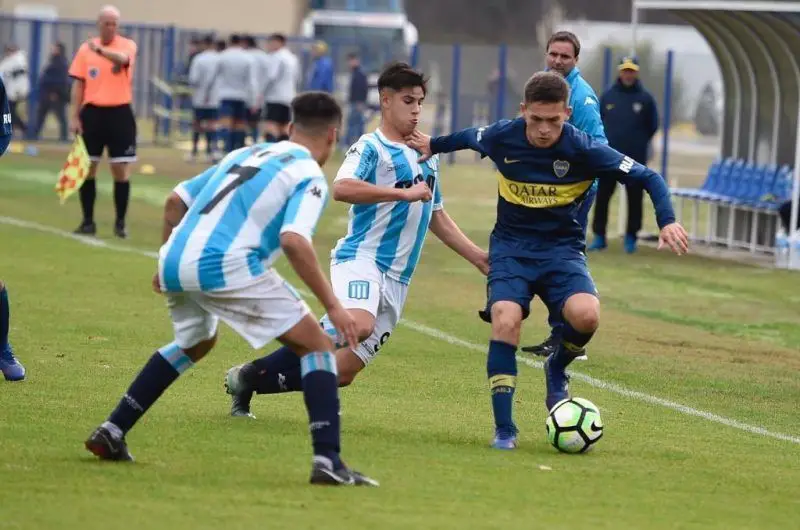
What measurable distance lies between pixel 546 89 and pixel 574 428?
1624 mm

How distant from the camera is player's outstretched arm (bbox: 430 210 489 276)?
27.7ft

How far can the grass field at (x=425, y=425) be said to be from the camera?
20.6ft

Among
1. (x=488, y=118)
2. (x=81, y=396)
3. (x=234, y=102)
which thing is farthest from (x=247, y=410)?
(x=488, y=118)

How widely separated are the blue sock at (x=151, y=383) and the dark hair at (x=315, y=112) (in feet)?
3.60

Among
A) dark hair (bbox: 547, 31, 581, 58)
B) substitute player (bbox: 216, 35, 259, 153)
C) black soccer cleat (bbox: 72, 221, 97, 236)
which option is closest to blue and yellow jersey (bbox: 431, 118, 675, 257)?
dark hair (bbox: 547, 31, 581, 58)

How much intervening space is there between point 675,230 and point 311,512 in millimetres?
2650

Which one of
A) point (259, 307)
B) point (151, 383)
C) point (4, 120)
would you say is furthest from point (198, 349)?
point (4, 120)

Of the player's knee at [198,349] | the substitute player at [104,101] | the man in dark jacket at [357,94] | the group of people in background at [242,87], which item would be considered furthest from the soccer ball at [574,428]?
the man in dark jacket at [357,94]

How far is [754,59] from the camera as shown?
2056 cm

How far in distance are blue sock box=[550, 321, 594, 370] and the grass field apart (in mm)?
398

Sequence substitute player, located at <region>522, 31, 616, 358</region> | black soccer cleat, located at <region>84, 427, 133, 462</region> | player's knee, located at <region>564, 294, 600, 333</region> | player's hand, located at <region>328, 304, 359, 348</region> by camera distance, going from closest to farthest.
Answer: player's hand, located at <region>328, 304, 359, 348</region>, black soccer cleat, located at <region>84, 427, 133, 462</region>, player's knee, located at <region>564, 294, 600, 333</region>, substitute player, located at <region>522, 31, 616, 358</region>

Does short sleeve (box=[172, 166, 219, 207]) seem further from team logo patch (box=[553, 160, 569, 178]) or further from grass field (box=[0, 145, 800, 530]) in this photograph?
team logo patch (box=[553, 160, 569, 178])

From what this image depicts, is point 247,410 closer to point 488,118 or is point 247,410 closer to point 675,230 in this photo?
point 675,230

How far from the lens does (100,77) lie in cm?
1730
